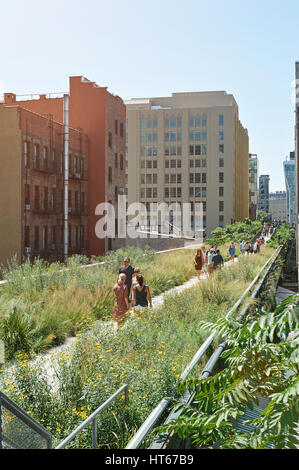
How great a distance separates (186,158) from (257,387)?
10858cm

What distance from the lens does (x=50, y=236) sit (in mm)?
45812

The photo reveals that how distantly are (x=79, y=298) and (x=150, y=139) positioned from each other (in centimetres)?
10032

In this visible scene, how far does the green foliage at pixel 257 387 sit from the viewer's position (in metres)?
3.46

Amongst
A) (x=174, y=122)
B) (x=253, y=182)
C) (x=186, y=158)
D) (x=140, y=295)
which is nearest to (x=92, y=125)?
(x=140, y=295)

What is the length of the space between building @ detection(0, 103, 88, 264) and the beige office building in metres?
61.6

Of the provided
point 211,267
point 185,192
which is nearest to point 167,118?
point 185,192

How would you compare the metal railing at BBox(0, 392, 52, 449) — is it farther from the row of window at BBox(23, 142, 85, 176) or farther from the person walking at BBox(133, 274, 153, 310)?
the row of window at BBox(23, 142, 85, 176)

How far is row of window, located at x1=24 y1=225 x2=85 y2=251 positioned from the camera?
42406mm

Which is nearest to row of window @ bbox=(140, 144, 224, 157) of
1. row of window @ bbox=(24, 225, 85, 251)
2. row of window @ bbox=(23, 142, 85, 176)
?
row of window @ bbox=(23, 142, 85, 176)

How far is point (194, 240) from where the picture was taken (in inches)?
2280

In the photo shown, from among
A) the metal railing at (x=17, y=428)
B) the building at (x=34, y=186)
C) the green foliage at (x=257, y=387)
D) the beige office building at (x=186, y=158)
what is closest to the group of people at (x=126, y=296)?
the green foliage at (x=257, y=387)

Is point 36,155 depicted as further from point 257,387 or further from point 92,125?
point 257,387

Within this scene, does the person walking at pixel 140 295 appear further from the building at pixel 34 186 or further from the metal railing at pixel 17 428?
the building at pixel 34 186
